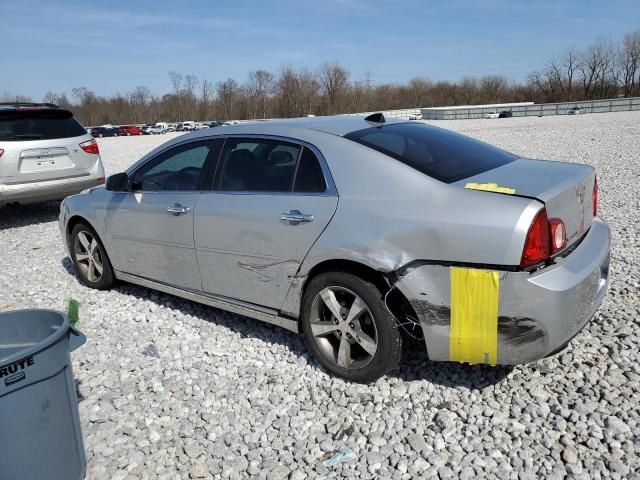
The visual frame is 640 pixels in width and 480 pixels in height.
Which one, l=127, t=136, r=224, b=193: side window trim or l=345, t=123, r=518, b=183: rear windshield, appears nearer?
l=345, t=123, r=518, b=183: rear windshield

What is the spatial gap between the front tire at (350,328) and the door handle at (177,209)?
4.05 ft

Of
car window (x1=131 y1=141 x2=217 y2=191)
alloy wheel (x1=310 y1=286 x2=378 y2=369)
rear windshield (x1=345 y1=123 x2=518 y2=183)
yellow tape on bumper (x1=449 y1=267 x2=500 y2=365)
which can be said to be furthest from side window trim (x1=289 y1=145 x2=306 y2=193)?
yellow tape on bumper (x1=449 y1=267 x2=500 y2=365)

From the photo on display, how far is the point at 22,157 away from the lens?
7.35 meters

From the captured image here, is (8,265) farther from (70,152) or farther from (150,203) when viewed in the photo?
(150,203)

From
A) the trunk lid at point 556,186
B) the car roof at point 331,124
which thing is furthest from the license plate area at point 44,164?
the trunk lid at point 556,186

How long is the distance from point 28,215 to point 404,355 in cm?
823

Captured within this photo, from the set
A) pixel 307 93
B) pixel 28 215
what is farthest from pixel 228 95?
pixel 28 215

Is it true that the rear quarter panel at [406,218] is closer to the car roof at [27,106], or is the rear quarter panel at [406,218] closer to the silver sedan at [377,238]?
the silver sedan at [377,238]

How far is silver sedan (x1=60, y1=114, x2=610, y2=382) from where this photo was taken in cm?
264

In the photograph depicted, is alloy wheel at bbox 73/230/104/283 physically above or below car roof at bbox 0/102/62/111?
below

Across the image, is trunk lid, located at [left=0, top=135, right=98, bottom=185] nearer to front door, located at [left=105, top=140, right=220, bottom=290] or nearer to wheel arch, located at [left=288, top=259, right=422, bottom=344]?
front door, located at [left=105, top=140, right=220, bottom=290]

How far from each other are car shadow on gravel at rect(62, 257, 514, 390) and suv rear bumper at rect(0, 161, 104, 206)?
11.2ft

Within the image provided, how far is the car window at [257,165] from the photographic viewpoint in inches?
137

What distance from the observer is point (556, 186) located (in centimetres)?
285
